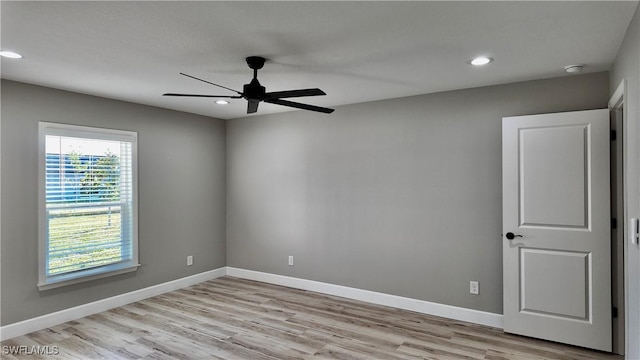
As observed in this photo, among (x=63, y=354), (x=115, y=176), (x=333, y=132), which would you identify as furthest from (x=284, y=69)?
(x=63, y=354)

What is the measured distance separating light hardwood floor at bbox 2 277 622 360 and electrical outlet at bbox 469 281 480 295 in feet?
1.04

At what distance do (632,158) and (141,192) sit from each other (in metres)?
4.65

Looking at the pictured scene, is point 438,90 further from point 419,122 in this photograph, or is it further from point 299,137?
point 299,137

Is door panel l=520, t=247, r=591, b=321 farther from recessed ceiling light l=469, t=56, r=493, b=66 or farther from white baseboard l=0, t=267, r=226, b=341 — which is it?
white baseboard l=0, t=267, r=226, b=341

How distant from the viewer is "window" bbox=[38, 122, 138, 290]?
3617 millimetres

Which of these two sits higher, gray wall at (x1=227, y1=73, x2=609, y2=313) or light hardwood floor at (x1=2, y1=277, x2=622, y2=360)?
gray wall at (x1=227, y1=73, x2=609, y2=313)

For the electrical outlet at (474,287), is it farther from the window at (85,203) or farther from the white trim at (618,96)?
the window at (85,203)

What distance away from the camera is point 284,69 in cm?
311

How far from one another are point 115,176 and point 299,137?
224 centimetres

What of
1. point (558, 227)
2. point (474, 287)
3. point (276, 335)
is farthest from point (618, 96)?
point (276, 335)

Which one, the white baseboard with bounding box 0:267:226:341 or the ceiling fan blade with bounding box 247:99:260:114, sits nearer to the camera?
the ceiling fan blade with bounding box 247:99:260:114

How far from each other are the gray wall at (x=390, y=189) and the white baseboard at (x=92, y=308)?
0.84 m

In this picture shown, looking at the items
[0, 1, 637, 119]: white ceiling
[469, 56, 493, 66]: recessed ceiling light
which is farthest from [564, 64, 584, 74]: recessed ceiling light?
[469, 56, 493, 66]: recessed ceiling light

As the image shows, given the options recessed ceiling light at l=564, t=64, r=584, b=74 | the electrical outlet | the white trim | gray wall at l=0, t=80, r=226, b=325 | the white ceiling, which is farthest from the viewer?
the electrical outlet
